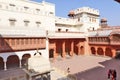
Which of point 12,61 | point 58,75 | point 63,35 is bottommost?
point 58,75

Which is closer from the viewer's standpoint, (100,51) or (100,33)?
(100,33)

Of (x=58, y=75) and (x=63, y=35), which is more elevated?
(x=63, y=35)

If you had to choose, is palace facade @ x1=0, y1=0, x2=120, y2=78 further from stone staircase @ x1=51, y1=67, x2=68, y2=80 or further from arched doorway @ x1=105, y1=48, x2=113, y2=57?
stone staircase @ x1=51, y1=67, x2=68, y2=80

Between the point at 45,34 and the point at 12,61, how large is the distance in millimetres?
6779

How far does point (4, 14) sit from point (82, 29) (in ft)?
59.8

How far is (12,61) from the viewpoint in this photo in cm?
2236

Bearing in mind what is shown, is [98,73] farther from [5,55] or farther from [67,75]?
[5,55]

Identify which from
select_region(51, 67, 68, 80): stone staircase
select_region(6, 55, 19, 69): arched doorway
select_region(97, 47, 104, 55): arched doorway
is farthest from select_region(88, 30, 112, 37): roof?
select_region(6, 55, 19, 69): arched doorway

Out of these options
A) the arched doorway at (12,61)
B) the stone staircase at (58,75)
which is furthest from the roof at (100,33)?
the arched doorway at (12,61)

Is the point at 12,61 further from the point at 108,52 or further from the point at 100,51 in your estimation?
the point at 108,52

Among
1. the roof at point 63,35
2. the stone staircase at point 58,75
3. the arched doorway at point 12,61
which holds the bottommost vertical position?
the stone staircase at point 58,75

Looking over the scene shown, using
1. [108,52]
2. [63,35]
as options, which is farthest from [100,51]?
[63,35]

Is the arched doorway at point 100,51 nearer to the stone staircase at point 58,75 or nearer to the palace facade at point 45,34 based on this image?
the palace facade at point 45,34

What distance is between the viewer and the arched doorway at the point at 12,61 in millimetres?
21859
